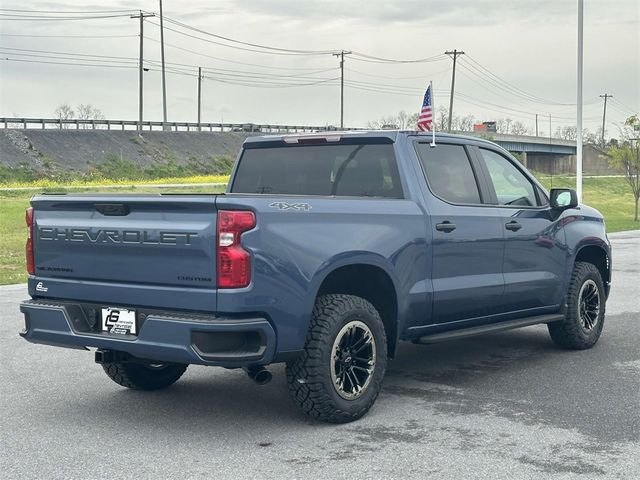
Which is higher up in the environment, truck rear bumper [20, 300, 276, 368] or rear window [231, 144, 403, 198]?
rear window [231, 144, 403, 198]

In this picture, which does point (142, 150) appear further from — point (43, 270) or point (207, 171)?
point (43, 270)

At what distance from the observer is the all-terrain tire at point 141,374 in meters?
6.56

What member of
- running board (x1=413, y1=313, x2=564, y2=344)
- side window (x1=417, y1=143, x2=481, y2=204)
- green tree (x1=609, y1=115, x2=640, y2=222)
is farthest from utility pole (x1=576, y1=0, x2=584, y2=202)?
side window (x1=417, y1=143, x2=481, y2=204)

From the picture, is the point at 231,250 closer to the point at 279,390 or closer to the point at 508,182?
the point at 279,390

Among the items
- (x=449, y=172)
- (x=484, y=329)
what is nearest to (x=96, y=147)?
(x=449, y=172)

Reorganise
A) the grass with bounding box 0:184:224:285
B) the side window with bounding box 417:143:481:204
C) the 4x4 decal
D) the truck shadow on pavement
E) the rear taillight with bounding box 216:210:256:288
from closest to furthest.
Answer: the rear taillight with bounding box 216:210:256:288 < the 4x4 decal < the truck shadow on pavement < the side window with bounding box 417:143:481:204 < the grass with bounding box 0:184:224:285

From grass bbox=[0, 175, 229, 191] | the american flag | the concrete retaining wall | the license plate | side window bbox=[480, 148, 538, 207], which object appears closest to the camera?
the license plate

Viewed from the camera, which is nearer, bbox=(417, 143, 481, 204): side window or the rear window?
the rear window

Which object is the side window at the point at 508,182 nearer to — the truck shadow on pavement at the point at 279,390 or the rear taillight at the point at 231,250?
the truck shadow on pavement at the point at 279,390

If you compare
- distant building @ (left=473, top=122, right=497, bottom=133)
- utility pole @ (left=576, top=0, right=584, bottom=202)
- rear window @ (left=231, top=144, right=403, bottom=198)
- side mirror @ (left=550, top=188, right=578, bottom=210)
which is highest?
distant building @ (left=473, top=122, right=497, bottom=133)

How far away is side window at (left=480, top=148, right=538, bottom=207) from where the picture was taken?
24.1ft

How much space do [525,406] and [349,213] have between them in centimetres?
178

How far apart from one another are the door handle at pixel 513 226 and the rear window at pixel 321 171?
1.21m

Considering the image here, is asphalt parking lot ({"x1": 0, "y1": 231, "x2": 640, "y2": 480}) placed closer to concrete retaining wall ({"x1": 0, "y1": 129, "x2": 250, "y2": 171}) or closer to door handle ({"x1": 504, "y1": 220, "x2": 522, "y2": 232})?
door handle ({"x1": 504, "y1": 220, "x2": 522, "y2": 232})
